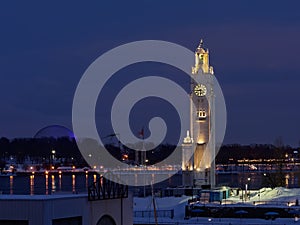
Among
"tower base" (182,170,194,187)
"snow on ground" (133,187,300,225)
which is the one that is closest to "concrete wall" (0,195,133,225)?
"snow on ground" (133,187,300,225)

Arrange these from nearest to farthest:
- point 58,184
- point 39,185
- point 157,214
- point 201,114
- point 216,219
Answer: point 216,219
point 157,214
point 201,114
point 39,185
point 58,184

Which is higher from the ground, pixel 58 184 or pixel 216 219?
pixel 58 184

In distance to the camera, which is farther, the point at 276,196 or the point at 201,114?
the point at 201,114

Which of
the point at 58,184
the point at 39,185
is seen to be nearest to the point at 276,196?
the point at 39,185

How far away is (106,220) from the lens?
3588 centimetres

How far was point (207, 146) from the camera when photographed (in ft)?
277

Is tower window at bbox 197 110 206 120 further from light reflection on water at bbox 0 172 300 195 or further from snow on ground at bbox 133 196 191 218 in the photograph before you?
snow on ground at bbox 133 196 191 218

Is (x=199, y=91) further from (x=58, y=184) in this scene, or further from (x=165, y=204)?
(x=58, y=184)

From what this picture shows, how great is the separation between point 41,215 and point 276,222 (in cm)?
2098

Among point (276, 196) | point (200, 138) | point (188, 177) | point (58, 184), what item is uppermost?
point (200, 138)

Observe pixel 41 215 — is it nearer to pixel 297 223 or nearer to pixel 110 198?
pixel 110 198

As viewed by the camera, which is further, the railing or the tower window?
the tower window

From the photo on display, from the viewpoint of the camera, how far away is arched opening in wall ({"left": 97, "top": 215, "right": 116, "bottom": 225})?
35375 mm

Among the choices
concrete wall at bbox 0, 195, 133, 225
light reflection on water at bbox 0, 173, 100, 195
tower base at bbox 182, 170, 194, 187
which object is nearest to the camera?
concrete wall at bbox 0, 195, 133, 225
